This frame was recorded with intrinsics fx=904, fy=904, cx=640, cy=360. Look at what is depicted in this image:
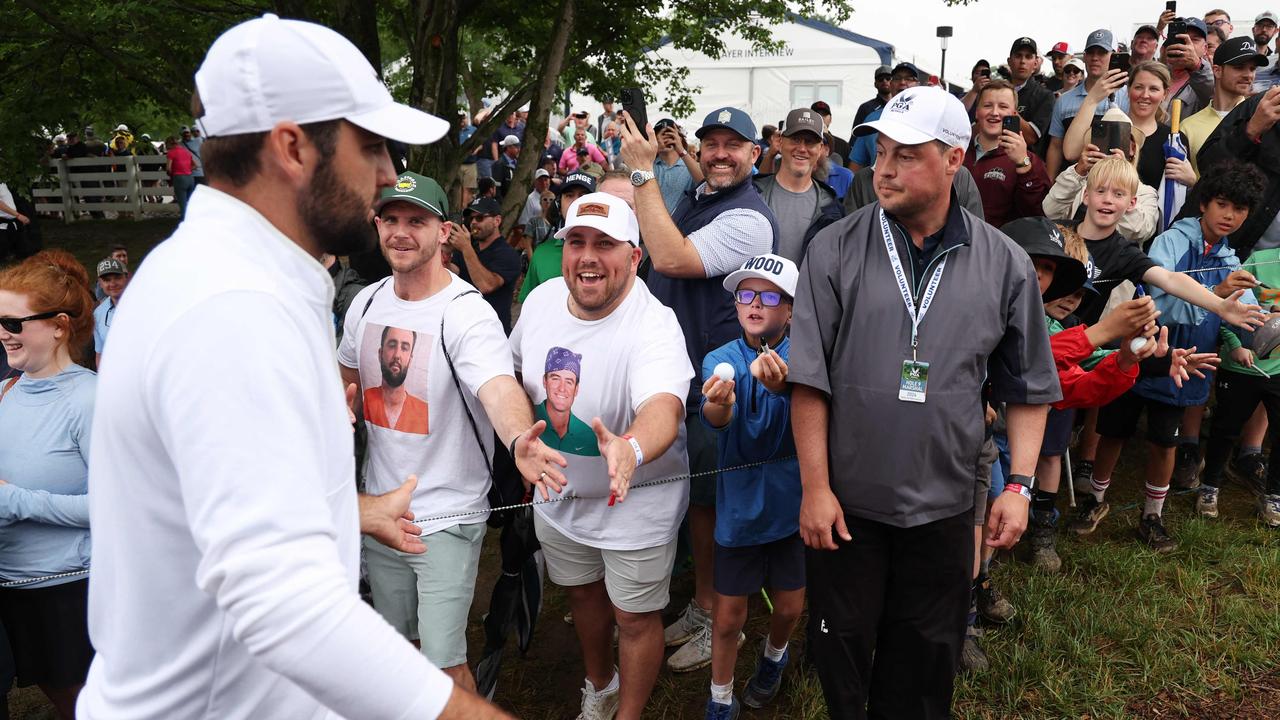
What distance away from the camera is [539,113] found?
9.62 m

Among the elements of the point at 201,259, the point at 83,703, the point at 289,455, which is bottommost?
the point at 83,703

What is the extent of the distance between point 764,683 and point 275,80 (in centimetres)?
345

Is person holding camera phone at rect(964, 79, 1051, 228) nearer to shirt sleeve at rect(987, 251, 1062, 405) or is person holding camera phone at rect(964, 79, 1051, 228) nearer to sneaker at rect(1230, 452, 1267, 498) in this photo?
sneaker at rect(1230, 452, 1267, 498)

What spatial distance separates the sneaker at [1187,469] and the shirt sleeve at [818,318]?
437 cm

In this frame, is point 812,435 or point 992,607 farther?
point 992,607

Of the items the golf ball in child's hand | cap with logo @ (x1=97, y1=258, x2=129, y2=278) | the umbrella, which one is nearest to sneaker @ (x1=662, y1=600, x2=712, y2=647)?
the golf ball in child's hand

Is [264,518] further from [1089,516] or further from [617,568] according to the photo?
[1089,516]

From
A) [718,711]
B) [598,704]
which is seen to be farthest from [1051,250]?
[598,704]

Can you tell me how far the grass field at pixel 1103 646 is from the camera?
155 inches

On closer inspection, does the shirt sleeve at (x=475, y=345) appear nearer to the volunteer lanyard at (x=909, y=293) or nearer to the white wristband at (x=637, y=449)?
the white wristband at (x=637, y=449)

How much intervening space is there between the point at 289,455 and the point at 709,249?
3055 mm

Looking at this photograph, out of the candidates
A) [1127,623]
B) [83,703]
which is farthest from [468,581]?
[1127,623]

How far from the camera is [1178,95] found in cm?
745

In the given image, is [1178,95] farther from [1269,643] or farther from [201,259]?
→ [201,259]
